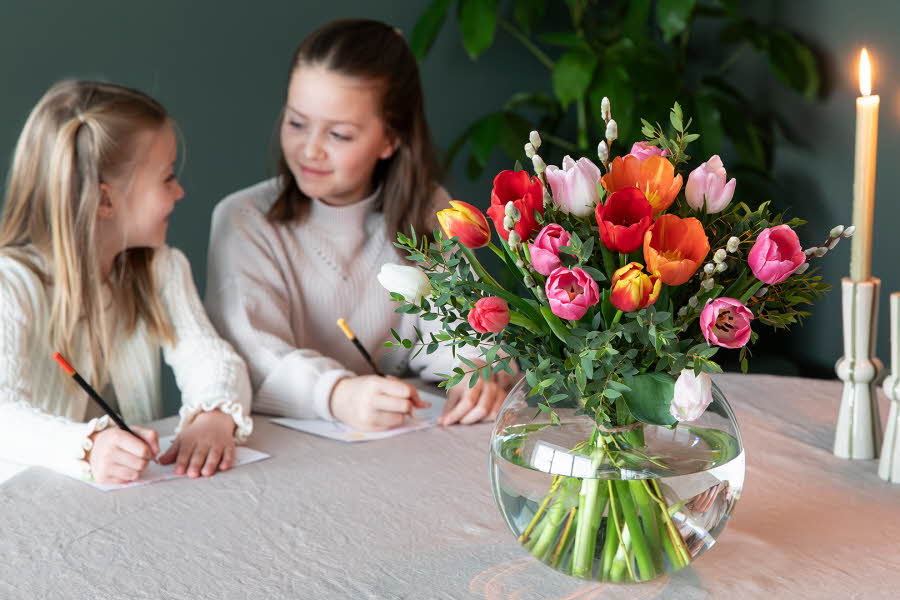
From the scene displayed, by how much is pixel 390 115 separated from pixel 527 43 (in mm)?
1164

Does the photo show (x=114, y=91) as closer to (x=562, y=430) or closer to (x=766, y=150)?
(x=562, y=430)

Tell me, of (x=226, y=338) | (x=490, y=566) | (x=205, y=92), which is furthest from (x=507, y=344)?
(x=205, y=92)

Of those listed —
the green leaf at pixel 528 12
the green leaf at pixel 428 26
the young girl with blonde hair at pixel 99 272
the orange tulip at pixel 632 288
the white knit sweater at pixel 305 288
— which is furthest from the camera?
the green leaf at pixel 528 12

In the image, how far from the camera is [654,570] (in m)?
0.76

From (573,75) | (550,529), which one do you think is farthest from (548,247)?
(573,75)

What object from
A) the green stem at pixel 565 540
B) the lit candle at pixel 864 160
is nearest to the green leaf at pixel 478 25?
the lit candle at pixel 864 160

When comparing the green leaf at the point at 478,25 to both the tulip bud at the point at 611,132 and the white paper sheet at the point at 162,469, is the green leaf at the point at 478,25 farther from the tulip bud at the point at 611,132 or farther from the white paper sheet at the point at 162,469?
the tulip bud at the point at 611,132

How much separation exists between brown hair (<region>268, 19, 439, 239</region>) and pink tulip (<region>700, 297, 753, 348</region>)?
3.32ft

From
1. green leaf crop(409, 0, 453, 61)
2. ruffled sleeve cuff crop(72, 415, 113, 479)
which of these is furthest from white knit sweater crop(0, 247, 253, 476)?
green leaf crop(409, 0, 453, 61)

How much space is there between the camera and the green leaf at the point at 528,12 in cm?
254

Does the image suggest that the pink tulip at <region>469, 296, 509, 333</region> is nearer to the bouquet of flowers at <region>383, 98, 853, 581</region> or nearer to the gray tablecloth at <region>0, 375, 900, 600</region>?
the bouquet of flowers at <region>383, 98, 853, 581</region>

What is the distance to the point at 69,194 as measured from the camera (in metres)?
1.41

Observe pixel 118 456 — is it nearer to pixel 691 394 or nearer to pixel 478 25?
pixel 691 394

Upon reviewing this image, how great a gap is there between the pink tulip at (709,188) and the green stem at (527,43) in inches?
80.6
